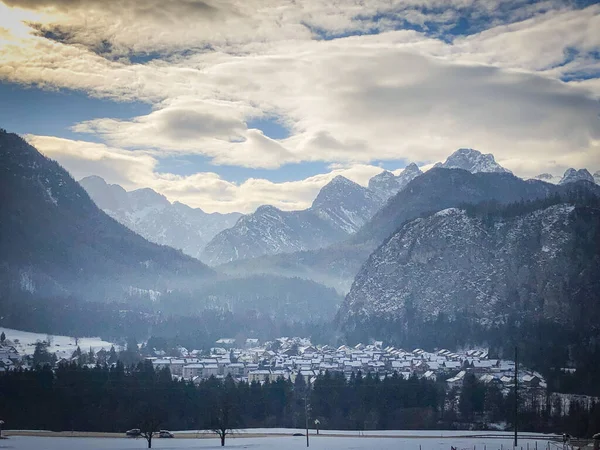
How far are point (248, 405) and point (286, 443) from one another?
30175 millimetres

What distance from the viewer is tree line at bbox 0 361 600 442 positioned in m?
116

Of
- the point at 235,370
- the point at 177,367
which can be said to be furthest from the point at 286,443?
the point at 177,367

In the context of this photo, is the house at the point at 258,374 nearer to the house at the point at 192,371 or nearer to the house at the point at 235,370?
the house at the point at 235,370

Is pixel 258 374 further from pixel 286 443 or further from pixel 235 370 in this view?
pixel 286 443

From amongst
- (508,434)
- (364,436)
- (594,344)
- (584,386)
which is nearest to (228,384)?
(364,436)

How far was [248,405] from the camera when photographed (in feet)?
417

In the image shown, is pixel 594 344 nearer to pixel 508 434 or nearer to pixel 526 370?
pixel 526 370

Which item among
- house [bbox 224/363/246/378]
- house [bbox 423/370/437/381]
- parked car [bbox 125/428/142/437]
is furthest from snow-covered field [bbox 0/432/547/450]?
house [bbox 224/363/246/378]

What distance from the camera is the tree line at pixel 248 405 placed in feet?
379

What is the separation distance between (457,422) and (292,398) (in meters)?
25.5

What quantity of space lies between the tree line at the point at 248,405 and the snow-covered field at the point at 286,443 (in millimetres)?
6142

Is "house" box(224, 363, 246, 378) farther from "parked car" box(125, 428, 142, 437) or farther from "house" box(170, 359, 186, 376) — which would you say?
"parked car" box(125, 428, 142, 437)

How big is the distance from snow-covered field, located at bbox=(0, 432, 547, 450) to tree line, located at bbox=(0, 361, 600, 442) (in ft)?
20.2

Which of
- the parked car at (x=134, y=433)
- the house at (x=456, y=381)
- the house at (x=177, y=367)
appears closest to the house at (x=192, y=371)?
the house at (x=177, y=367)
